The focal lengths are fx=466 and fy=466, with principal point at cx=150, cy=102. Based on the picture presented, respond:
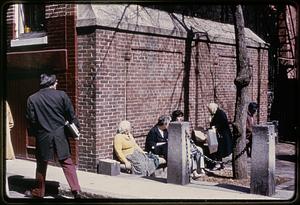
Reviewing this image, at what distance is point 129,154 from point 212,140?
6.21ft

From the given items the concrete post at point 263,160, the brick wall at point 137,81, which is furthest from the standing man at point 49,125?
the concrete post at point 263,160

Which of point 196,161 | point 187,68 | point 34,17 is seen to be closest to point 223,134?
point 196,161

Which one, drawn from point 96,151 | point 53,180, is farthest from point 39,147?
point 96,151

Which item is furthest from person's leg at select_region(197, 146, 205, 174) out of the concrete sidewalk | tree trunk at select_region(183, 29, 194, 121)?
tree trunk at select_region(183, 29, 194, 121)

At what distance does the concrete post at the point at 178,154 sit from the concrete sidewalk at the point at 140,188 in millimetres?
147

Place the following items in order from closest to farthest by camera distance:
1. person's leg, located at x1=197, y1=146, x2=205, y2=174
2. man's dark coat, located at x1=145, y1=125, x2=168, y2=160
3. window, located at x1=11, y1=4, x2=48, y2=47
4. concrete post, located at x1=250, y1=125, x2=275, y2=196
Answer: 1. concrete post, located at x1=250, y1=125, x2=275, y2=196
2. person's leg, located at x1=197, y1=146, x2=205, y2=174
3. man's dark coat, located at x1=145, y1=125, x2=168, y2=160
4. window, located at x1=11, y1=4, x2=48, y2=47

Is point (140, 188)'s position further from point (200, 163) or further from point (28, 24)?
point (28, 24)

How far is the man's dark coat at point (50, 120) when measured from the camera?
21.3 ft

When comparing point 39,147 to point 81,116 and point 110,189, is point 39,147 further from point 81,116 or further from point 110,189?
point 81,116

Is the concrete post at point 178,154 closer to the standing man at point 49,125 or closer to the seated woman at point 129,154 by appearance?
the seated woman at point 129,154

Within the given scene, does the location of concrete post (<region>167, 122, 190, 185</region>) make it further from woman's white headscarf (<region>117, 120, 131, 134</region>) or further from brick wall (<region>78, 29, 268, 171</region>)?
brick wall (<region>78, 29, 268, 171</region>)

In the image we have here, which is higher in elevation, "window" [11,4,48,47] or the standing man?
"window" [11,4,48,47]

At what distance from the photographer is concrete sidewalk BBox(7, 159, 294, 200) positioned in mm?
6629

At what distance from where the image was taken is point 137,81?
9.30 m
